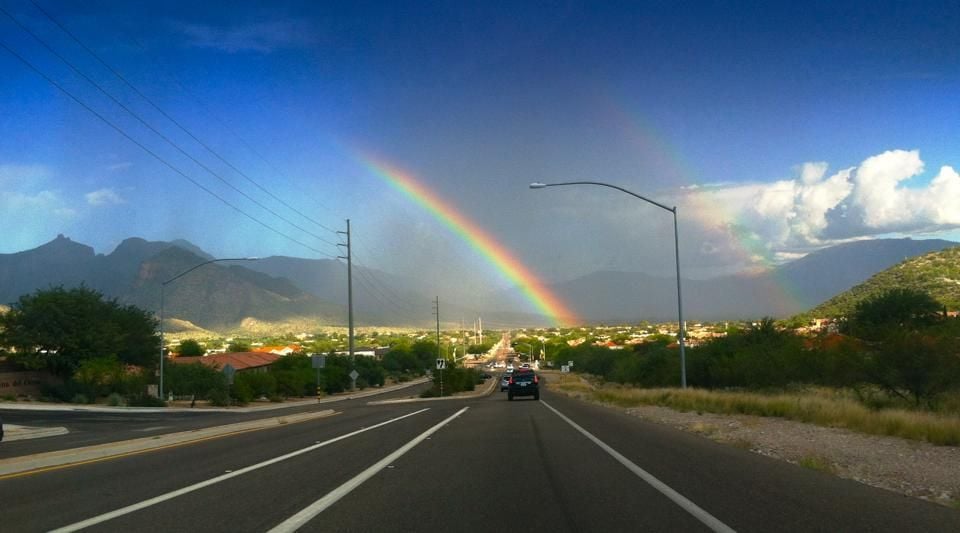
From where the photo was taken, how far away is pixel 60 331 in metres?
66.5

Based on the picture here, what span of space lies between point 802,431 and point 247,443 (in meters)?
14.9

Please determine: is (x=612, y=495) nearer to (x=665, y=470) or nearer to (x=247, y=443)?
(x=665, y=470)

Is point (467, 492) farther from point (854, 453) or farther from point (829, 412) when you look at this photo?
point (829, 412)

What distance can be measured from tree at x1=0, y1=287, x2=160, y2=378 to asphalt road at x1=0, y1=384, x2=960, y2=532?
52.2m

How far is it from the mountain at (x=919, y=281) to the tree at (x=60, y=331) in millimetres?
64079

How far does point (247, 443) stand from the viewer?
74.9 feet

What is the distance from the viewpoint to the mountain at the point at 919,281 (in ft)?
272

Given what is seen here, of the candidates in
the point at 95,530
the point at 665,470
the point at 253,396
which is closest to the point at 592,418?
the point at 665,470

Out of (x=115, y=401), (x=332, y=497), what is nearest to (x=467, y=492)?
(x=332, y=497)

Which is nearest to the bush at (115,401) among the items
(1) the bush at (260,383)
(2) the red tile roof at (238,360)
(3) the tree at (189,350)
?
(1) the bush at (260,383)

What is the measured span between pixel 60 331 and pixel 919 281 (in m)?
84.0

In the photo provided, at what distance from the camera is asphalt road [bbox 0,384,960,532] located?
9.85 m

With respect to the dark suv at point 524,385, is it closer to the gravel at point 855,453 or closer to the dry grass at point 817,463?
the gravel at point 855,453

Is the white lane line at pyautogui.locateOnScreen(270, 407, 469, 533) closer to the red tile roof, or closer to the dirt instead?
the dirt
